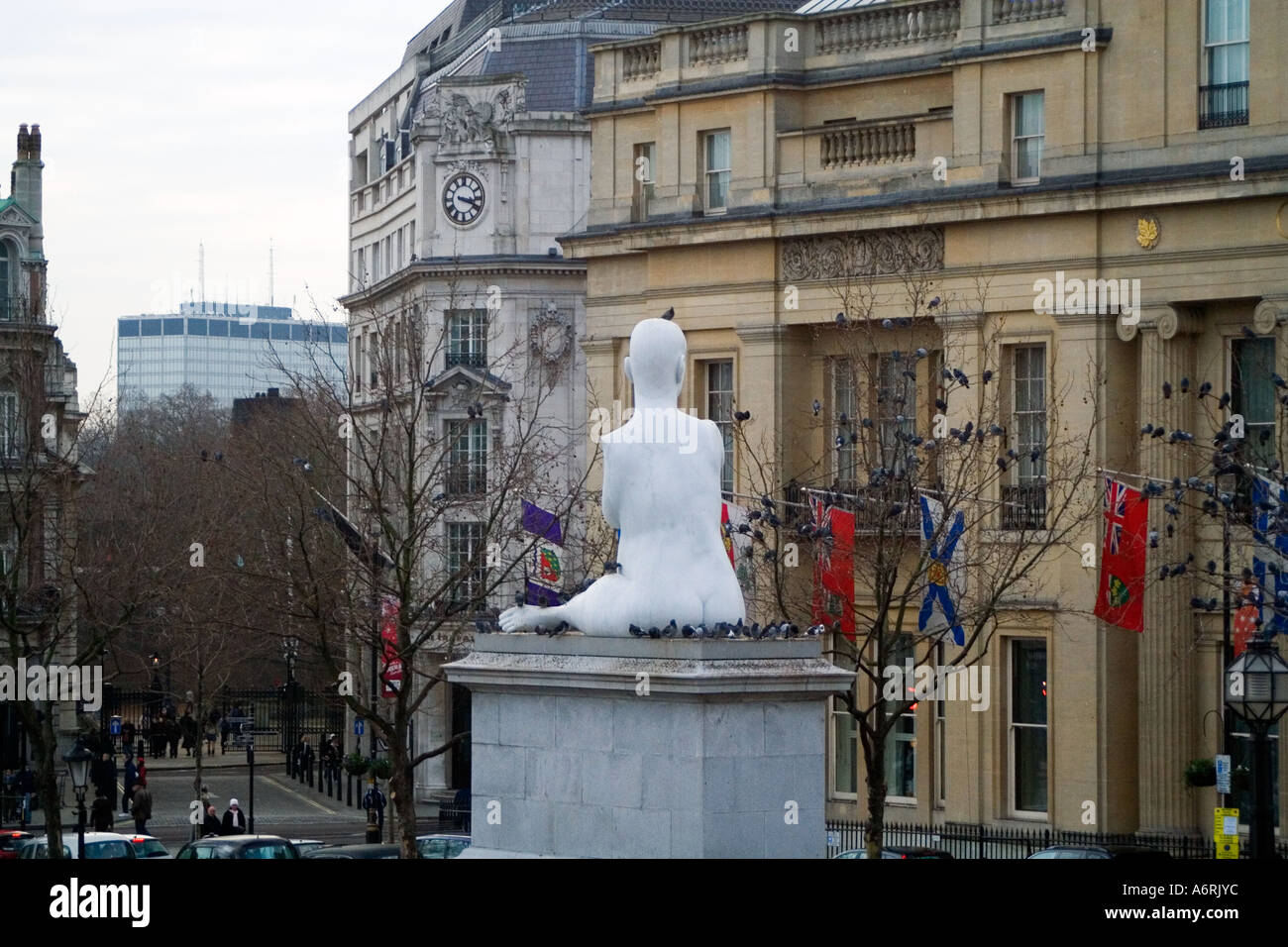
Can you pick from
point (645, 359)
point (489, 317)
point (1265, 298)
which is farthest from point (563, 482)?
point (645, 359)

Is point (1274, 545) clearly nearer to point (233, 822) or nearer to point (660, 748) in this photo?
point (660, 748)

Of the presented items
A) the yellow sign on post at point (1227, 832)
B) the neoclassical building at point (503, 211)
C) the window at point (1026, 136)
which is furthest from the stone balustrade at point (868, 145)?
the yellow sign on post at point (1227, 832)

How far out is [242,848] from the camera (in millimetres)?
37844

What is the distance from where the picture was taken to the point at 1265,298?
4341cm

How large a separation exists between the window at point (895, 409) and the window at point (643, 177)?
847 cm

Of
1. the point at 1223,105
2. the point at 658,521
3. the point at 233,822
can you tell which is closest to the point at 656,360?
the point at 658,521

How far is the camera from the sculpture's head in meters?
22.5

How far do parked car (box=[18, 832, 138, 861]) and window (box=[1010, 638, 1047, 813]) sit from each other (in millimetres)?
15326

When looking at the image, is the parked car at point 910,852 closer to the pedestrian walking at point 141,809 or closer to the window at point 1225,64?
the window at point 1225,64

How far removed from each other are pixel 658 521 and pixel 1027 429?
84.4 ft

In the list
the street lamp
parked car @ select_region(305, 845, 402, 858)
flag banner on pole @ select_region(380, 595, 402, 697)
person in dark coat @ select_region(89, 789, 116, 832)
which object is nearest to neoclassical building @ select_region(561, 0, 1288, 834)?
flag banner on pole @ select_region(380, 595, 402, 697)

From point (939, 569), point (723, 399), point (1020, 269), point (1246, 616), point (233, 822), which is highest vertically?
point (1020, 269)

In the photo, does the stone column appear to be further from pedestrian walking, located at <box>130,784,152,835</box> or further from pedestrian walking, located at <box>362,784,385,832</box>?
pedestrian walking, located at <box>130,784,152,835</box>

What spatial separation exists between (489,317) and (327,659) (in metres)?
27.2
